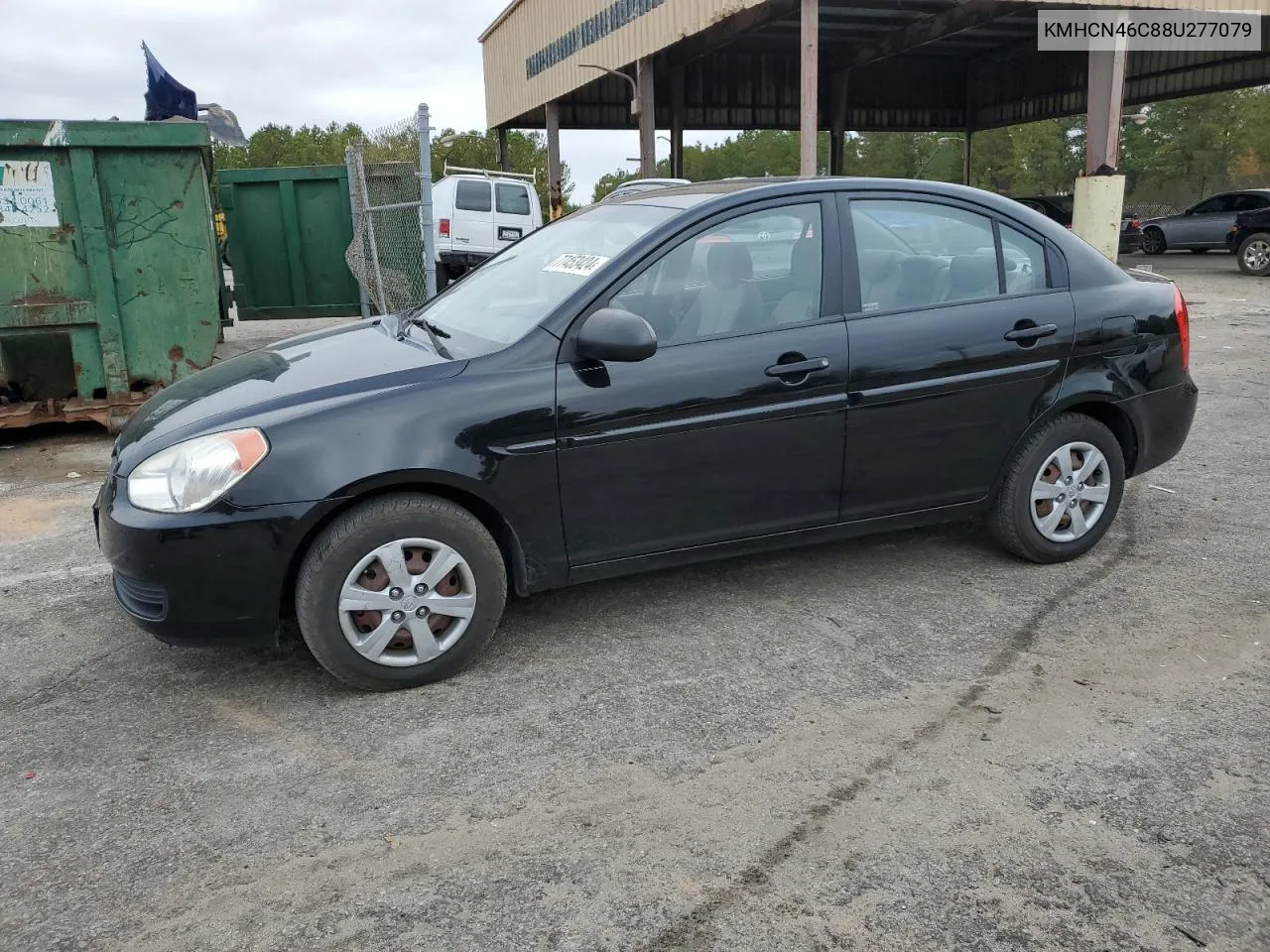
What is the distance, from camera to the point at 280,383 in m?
Answer: 3.53

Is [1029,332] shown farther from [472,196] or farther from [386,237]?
[472,196]

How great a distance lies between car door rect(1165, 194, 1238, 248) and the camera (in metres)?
21.8

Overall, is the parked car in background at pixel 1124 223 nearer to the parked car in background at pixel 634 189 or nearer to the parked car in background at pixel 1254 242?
the parked car in background at pixel 1254 242

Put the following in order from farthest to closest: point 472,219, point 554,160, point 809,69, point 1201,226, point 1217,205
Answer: point 554,160
point 1201,226
point 1217,205
point 472,219
point 809,69

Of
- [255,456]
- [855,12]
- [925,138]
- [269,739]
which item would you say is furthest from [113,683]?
[925,138]

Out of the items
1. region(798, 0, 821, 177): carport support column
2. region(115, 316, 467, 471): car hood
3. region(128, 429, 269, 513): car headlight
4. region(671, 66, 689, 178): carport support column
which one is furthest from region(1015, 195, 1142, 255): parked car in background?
region(128, 429, 269, 513): car headlight

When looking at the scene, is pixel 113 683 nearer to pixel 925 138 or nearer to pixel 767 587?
pixel 767 587

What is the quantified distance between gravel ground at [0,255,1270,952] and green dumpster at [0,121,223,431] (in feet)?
9.10

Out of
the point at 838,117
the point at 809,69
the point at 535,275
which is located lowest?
the point at 535,275

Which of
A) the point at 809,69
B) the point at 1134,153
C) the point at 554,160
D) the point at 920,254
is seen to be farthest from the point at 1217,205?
the point at 1134,153

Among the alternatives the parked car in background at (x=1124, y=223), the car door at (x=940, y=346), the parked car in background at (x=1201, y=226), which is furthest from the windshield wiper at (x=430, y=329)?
the parked car in background at (x=1124, y=223)

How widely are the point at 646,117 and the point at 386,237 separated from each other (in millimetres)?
11424

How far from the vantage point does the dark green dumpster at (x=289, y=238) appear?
10.0 meters

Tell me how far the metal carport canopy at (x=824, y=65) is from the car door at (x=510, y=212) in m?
3.60
